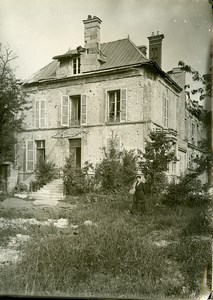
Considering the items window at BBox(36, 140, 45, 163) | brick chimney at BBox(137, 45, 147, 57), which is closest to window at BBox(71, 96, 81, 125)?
window at BBox(36, 140, 45, 163)

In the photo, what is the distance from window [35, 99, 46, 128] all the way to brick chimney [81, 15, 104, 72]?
1.28 ft

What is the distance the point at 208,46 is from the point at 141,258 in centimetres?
149

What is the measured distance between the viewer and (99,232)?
76.4 inches

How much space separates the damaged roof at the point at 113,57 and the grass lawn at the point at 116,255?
0.92m

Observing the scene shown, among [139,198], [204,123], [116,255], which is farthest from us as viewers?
[204,123]

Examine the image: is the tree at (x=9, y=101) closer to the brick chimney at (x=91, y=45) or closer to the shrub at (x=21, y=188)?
the shrub at (x=21, y=188)

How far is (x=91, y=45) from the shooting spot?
6.97ft

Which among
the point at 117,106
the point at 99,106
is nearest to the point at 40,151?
the point at 99,106

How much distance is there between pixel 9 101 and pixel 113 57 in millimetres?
822

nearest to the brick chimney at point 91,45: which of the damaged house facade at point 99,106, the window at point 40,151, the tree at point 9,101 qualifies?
the damaged house facade at point 99,106

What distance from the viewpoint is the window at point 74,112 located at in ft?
6.96

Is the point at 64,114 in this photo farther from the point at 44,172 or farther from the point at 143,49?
the point at 143,49

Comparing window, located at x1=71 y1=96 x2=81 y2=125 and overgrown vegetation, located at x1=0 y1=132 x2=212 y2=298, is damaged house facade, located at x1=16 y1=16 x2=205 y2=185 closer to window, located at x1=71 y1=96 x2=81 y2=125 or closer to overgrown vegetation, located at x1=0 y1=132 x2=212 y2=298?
window, located at x1=71 y1=96 x2=81 y2=125

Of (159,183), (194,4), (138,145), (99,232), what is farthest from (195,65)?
(99,232)
